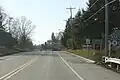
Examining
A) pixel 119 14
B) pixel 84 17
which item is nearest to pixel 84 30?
pixel 84 17

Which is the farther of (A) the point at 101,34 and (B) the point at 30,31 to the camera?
(B) the point at 30,31

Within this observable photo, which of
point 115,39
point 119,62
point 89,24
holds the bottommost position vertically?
point 119,62

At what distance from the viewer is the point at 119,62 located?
27016mm

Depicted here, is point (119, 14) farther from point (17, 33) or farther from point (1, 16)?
point (17, 33)

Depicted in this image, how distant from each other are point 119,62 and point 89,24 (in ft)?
138

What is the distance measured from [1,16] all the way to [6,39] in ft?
44.4

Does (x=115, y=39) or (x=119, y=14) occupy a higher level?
(x=119, y=14)

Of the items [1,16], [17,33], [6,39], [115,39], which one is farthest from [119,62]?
[17,33]

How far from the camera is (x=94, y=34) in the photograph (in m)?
69.2

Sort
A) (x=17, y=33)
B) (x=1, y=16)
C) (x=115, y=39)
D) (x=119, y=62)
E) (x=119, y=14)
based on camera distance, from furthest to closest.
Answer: (x=17, y=33), (x=1, y=16), (x=119, y=14), (x=115, y=39), (x=119, y=62)

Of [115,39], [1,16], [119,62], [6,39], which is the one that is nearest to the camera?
[119,62]

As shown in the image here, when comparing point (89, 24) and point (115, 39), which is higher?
→ point (89, 24)

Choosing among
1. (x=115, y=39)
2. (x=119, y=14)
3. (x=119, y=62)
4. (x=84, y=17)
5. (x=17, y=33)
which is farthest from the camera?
(x=17, y=33)

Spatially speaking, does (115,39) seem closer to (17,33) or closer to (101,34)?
(101,34)
